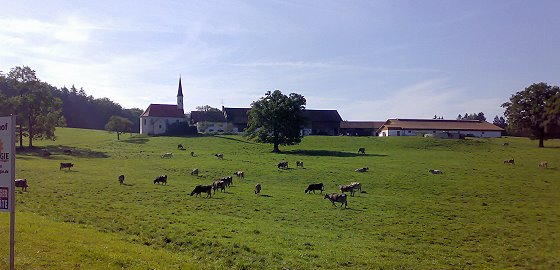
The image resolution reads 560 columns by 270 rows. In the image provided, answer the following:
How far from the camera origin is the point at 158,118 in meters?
120

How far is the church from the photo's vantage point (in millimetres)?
118750

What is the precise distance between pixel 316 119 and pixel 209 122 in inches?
1302

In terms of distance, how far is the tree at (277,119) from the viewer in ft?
246

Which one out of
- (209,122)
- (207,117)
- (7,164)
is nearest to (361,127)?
(207,117)

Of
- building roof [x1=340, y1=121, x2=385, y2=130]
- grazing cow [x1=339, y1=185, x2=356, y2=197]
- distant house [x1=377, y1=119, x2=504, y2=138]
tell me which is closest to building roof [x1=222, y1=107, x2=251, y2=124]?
building roof [x1=340, y1=121, x2=385, y2=130]

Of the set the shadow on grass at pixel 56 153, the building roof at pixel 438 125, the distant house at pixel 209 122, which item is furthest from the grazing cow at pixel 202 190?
the building roof at pixel 438 125

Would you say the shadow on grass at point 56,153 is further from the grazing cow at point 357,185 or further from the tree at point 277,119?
the grazing cow at point 357,185

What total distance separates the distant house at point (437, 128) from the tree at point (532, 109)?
114ft

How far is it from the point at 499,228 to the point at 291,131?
5245 cm

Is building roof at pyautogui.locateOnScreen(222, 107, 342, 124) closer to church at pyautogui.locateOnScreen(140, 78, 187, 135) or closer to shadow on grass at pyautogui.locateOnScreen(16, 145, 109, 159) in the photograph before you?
church at pyautogui.locateOnScreen(140, 78, 187, 135)

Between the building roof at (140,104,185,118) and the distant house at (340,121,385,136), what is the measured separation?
52.9 meters

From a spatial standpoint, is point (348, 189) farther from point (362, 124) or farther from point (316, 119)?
point (362, 124)

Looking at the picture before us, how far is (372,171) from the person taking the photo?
47156 mm

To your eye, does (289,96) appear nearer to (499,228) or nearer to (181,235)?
(499,228)
